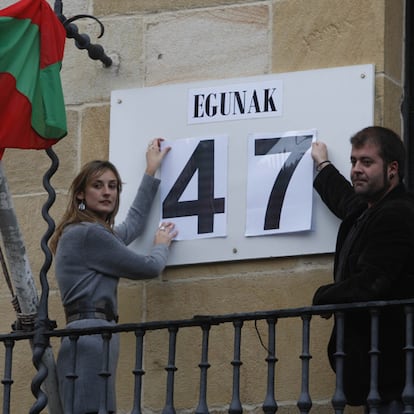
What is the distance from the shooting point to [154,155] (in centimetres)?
922

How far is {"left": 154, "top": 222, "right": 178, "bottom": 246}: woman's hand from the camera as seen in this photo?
9.08 metres

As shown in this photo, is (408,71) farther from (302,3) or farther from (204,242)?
(204,242)

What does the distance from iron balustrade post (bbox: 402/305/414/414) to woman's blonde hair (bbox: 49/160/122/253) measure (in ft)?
5.27

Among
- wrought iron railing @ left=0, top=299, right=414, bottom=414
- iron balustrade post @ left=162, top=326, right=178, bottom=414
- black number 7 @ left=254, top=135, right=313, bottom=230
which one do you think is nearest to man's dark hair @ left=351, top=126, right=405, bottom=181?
black number 7 @ left=254, top=135, right=313, bottom=230

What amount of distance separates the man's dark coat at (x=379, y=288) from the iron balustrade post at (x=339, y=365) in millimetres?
147

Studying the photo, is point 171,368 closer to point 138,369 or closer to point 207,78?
point 138,369

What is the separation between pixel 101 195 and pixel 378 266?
142cm

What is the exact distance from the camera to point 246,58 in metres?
9.28

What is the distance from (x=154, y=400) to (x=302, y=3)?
6.11 feet

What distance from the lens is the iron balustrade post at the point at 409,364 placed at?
7.62m

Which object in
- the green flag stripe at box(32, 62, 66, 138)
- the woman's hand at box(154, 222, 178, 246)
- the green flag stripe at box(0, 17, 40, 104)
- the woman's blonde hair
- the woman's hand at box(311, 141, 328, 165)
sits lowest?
the woman's hand at box(154, 222, 178, 246)

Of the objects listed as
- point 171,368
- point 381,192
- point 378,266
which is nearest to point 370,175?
point 381,192

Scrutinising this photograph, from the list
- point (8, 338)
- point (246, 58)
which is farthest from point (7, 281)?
point (246, 58)

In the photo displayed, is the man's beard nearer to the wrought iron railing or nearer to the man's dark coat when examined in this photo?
the man's dark coat
